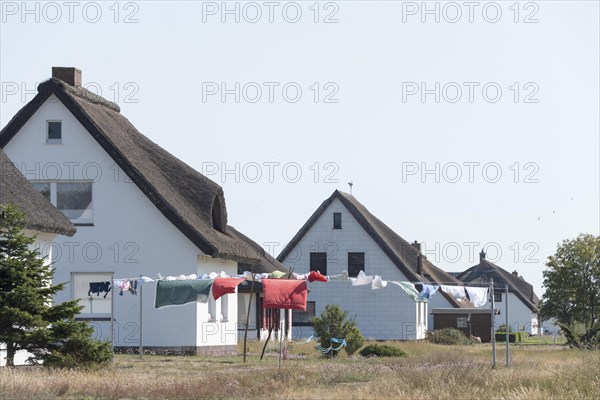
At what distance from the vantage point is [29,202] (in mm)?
29047

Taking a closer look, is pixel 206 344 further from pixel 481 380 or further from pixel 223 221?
pixel 481 380

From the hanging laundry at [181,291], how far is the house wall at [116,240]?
9.98 ft

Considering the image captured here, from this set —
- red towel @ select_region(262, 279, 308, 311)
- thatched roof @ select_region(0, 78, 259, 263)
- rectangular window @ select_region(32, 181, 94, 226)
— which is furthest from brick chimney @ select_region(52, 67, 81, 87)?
red towel @ select_region(262, 279, 308, 311)

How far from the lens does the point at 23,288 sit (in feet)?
79.5

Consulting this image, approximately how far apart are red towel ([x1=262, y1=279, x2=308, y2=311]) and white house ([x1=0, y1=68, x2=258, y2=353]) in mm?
6824

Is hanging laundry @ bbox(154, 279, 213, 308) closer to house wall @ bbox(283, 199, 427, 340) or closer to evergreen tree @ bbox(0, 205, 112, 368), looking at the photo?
evergreen tree @ bbox(0, 205, 112, 368)

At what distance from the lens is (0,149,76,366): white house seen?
92.4 feet

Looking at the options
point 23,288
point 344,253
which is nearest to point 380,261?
point 344,253

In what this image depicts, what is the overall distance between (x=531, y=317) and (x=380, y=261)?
53.1m

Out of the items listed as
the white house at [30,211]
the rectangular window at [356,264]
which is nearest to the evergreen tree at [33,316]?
the white house at [30,211]

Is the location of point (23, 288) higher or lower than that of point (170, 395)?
higher

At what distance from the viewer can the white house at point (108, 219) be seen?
37.4 m

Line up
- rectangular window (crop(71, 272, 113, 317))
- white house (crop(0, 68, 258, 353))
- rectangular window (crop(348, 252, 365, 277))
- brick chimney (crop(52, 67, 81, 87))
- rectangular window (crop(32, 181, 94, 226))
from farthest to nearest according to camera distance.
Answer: rectangular window (crop(348, 252, 365, 277)) → brick chimney (crop(52, 67, 81, 87)) → rectangular window (crop(32, 181, 94, 226)) → rectangular window (crop(71, 272, 113, 317)) → white house (crop(0, 68, 258, 353))

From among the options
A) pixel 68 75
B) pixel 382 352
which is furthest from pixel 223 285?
pixel 68 75
